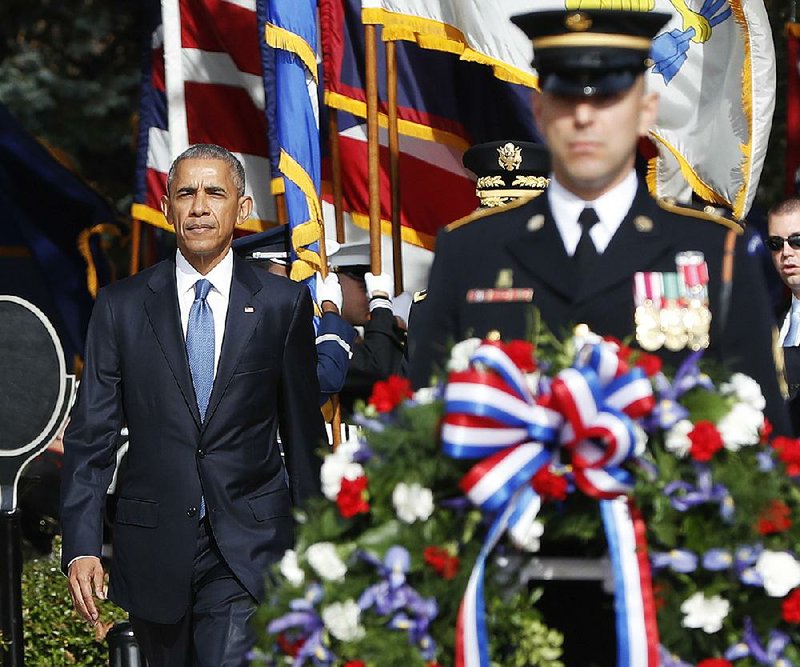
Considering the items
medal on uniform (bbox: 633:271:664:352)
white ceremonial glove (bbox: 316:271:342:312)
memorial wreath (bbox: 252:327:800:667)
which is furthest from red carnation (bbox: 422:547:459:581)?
white ceremonial glove (bbox: 316:271:342:312)

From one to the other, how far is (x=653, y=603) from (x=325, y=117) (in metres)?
7.47

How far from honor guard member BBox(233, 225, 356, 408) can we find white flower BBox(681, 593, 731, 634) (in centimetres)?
301

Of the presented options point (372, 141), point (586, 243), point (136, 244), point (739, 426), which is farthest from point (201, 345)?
point (136, 244)

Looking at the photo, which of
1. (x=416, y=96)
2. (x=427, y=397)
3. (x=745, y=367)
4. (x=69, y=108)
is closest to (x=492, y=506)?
(x=427, y=397)

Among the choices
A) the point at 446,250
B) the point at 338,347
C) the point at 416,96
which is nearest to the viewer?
the point at 446,250

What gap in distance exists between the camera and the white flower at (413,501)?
10.3ft

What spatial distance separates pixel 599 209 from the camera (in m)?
3.51

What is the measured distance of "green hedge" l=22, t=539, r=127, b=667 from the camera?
7488mm

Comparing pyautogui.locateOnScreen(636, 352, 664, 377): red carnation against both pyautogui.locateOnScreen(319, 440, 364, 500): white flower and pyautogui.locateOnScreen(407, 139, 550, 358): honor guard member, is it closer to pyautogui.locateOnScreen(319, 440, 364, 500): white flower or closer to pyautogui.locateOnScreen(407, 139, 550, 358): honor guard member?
pyautogui.locateOnScreen(319, 440, 364, 500): white flower

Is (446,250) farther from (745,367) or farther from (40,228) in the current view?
(40,228)

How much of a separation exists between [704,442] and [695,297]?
0.48 m

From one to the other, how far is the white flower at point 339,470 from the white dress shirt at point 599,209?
2.01 ft

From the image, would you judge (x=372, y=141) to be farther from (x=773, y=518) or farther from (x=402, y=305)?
(x=773, y=518)

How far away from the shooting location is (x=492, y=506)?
10.1 feet
